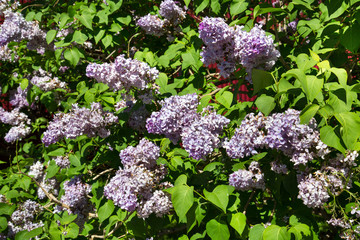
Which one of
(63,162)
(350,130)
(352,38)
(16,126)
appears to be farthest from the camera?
(16,126)

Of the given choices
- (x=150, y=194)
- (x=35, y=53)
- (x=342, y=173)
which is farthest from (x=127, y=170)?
(x=35, y=53)

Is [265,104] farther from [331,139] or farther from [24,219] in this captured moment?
[24,219]

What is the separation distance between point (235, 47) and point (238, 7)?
0.50m

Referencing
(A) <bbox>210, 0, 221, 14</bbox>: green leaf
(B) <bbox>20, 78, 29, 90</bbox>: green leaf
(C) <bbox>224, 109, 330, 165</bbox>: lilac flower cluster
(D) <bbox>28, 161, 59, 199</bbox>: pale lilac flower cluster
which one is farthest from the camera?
(B) <bbox>20, 78, 29, 90</bbox>: green leaf

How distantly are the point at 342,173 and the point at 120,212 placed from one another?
4.49ft

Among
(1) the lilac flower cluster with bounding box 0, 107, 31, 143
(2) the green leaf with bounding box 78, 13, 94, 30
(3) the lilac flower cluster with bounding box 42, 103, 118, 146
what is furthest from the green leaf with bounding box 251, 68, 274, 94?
(1) the lilac flower cluster with bounding box 0, 107, 31, 143

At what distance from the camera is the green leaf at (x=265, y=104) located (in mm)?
2105

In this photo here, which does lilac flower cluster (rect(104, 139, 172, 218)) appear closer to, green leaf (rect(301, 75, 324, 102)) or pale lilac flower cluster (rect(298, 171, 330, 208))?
pale lilac flower cluster (rect(298, 171, 330, 208))

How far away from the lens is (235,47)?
84.7 inches

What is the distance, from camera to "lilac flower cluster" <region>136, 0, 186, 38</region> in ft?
10.0

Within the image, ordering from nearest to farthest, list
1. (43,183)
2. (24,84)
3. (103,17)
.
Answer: (103,17), (43,183), (24,84)

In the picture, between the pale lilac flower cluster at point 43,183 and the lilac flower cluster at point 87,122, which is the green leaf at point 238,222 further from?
the pale lilac flower cluster at point 43,183

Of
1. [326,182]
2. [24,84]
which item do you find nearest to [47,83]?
[24,84]

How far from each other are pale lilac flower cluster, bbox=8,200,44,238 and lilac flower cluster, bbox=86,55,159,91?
163cm
